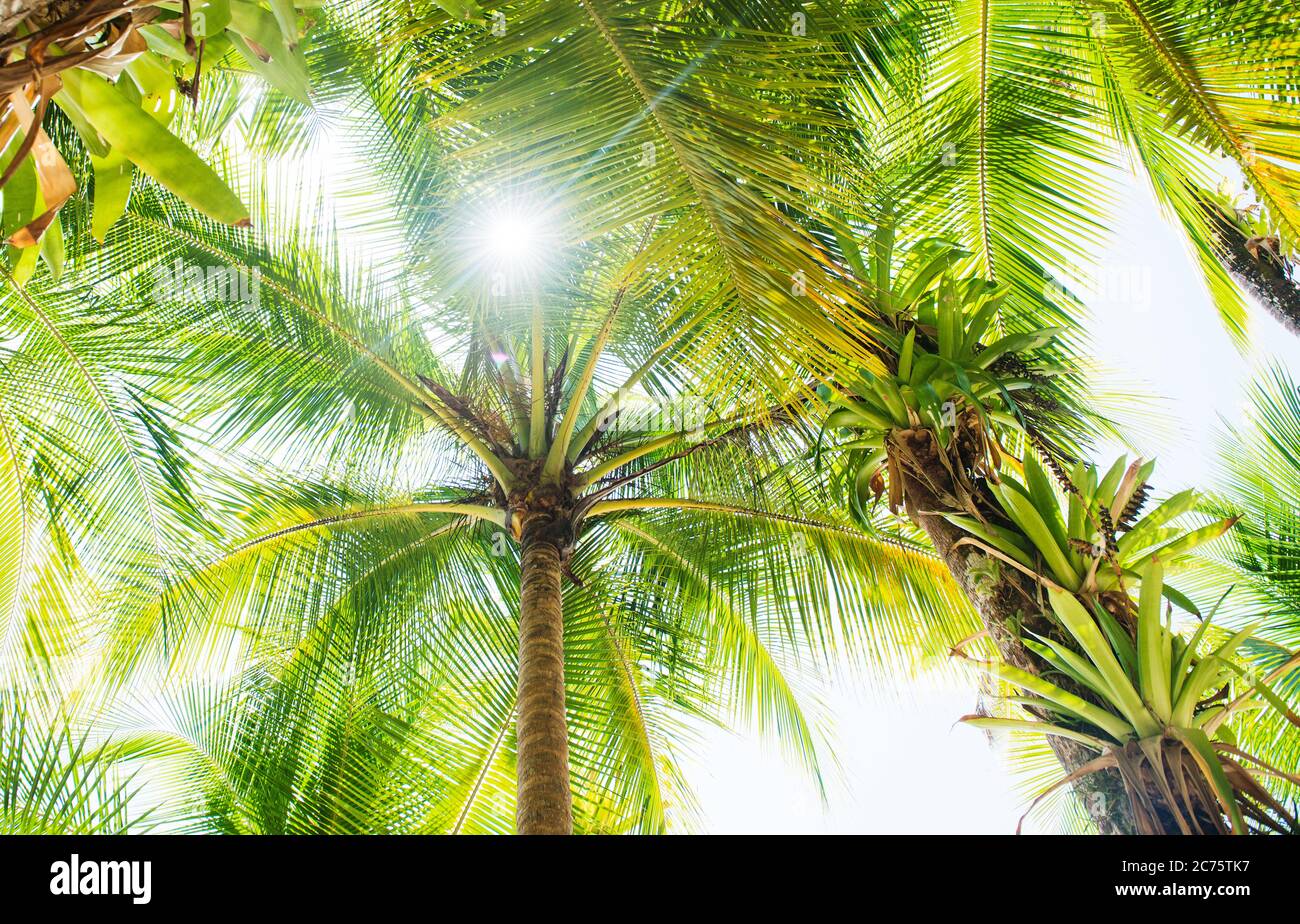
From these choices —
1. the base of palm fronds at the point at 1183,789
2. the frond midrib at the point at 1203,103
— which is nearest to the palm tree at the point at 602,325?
the frond midrib at the point at 1203,103

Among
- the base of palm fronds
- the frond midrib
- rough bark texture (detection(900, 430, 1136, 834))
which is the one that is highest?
the frond midrib

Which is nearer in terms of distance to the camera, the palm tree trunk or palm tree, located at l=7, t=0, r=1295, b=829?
palm tree, located at l=7, t=0, r=1295, b=829

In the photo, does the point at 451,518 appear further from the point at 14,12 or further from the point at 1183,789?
the point at 14,12

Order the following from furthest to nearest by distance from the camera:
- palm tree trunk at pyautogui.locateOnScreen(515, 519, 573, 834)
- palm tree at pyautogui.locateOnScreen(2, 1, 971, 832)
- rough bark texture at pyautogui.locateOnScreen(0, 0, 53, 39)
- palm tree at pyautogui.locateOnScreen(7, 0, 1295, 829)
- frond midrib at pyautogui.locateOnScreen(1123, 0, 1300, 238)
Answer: palm tree at pyautogui.locateOnScreen(2, 1, 971, 832), palm tree trunk at pyautogui.locateOnScreen(515, 519, 573, 834), frond midrib at pyautogui.locateOnScreen(1123, 0, 1300, 238), palm tree at pyautogui.locateOnScreen(7, 0, 1295, 829), rough bark texture at pyautogui.locateOnScreen(0, 0, 53, 39)

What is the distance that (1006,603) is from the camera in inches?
92.0

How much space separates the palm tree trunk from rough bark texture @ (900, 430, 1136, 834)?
71.7 inches

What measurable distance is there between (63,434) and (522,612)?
2.46m

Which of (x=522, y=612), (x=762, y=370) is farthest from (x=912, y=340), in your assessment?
(x=522, y=612)

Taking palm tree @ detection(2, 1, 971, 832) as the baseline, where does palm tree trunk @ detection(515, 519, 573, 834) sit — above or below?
below

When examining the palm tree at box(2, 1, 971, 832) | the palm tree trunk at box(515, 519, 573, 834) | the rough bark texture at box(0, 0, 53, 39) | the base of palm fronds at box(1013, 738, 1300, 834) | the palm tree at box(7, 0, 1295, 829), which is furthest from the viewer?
the palm tree at box(2, 1, 971, 832)

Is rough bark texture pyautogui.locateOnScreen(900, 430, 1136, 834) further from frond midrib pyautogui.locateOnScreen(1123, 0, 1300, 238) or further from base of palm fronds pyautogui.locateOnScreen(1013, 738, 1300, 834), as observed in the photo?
frond midrib pyautogui.locateOnScreen(1123, 0, 1300, 238)

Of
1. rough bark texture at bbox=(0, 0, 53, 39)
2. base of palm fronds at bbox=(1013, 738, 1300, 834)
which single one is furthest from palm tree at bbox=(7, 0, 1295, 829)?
rough bark texture at bbox=(0, 0, 53, 39)

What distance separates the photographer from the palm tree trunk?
3.37m
